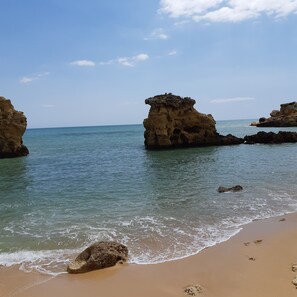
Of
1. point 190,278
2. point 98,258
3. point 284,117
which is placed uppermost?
point 284,117

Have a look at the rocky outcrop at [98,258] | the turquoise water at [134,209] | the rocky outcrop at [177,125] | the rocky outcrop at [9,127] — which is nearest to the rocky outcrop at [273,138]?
the rocky outcrop at [177,125]

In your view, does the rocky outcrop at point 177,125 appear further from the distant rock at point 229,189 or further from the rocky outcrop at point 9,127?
the distant rock at point 229,189

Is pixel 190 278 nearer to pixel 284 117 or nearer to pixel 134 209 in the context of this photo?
pixel 134 209

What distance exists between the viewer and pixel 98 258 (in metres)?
8.91

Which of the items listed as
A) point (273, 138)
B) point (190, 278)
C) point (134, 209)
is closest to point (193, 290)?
point (190, 278)

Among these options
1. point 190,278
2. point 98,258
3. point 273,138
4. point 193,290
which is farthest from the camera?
point 273,138

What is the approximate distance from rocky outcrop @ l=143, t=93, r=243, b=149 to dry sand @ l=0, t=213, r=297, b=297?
3702 cm

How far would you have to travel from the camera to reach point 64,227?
41.5 ft

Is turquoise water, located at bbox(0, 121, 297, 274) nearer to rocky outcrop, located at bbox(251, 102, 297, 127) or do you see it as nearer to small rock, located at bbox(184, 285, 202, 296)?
small rock, located at bbox(184, 285, 202, 296)

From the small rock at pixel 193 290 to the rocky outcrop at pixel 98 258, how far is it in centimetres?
Result: 239

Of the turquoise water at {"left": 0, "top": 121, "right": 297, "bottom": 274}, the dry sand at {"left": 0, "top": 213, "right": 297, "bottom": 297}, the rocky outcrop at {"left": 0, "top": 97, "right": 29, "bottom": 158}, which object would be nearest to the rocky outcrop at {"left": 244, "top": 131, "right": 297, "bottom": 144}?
the turquoise water at {"left": 0, "top": 121, "right": 297, "bottom": 274}

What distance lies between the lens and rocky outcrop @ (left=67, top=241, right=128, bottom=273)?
8773 mm

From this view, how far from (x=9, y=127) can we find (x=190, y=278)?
3640 cm

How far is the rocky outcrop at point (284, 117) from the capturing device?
311 feet
